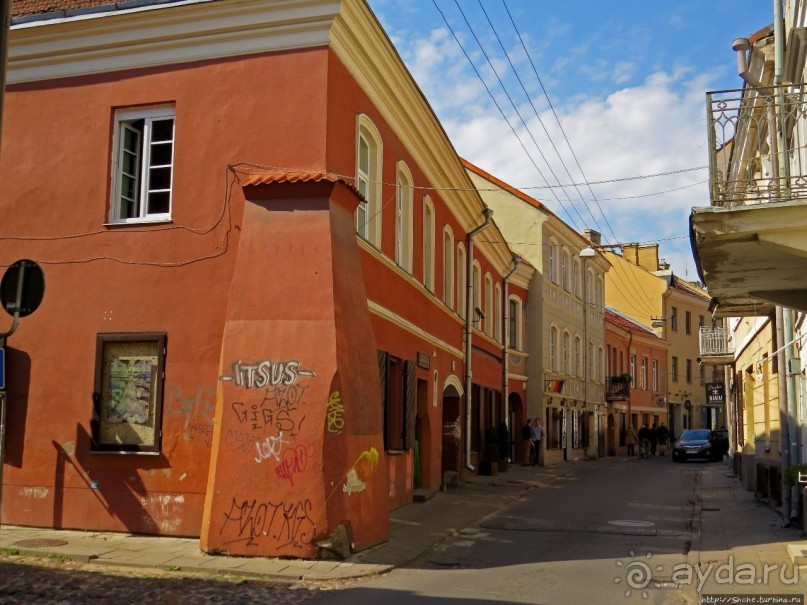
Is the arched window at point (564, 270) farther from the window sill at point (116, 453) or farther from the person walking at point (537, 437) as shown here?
the window sill at point (116, 453)

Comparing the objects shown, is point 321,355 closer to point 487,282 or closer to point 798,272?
point 798,272

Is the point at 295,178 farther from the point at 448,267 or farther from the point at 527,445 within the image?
the point at 527,445

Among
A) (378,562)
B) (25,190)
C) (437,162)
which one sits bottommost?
(378,562)

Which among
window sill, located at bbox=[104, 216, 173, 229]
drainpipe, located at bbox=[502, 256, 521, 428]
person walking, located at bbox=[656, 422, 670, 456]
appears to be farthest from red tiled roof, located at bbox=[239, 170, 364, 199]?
person walking, located at bbox=[656, 422, 670, 456]

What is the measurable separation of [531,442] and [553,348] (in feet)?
15.8

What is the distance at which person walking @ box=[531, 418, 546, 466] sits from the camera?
98.0 ft

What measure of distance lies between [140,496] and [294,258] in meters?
3.84

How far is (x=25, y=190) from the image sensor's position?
42.3 ft

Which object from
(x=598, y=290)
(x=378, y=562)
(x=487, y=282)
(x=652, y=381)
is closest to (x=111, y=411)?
(x=378, y=562)

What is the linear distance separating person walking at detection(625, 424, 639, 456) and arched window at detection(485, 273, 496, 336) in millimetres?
20055

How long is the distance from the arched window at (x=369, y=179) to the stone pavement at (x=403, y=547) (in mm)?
4675

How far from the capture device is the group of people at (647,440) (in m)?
43.8

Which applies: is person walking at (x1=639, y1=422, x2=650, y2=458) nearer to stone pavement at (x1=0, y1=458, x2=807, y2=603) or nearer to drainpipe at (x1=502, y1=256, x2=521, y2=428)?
drainpipe at (x1=502, y1=256, x2=521, y2=428)

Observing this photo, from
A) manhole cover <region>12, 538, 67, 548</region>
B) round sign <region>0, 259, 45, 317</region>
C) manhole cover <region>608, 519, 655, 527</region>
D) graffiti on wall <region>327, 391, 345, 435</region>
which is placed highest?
round sign <region>0, 259, 45, 317</region>
